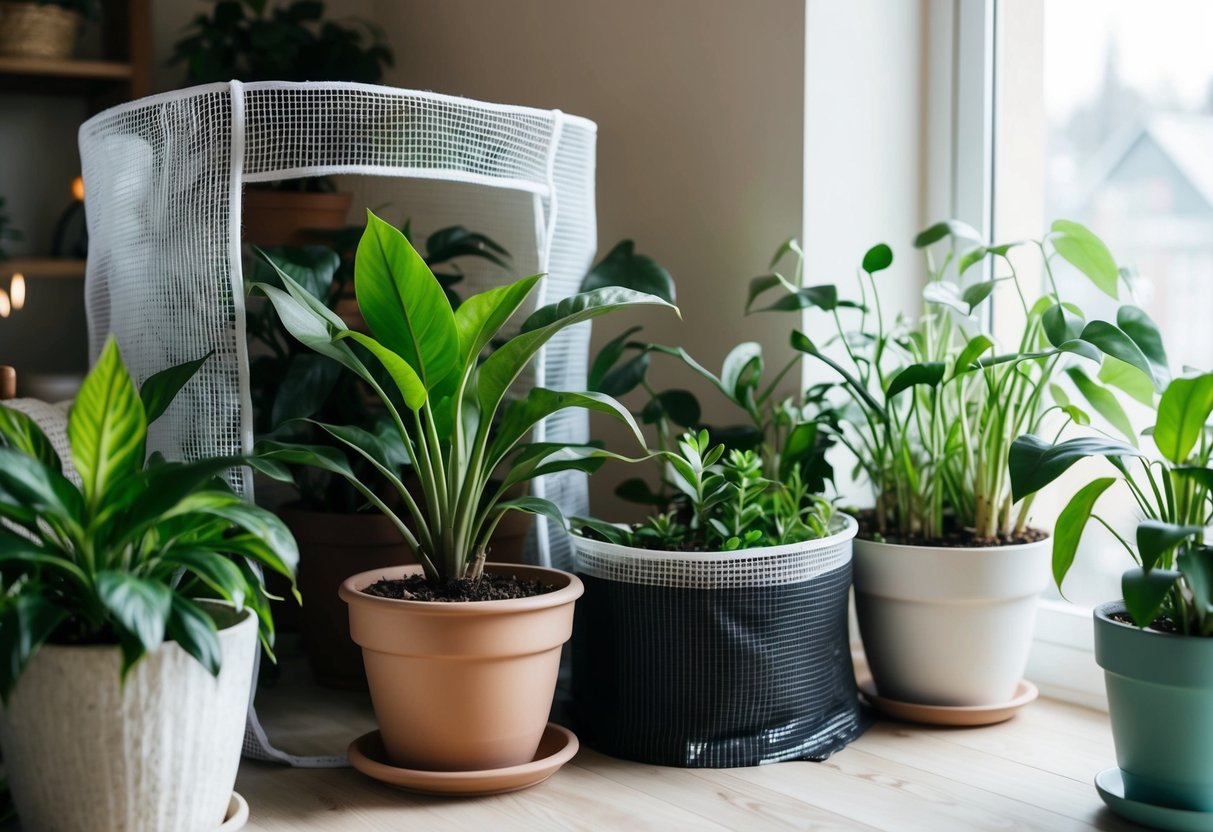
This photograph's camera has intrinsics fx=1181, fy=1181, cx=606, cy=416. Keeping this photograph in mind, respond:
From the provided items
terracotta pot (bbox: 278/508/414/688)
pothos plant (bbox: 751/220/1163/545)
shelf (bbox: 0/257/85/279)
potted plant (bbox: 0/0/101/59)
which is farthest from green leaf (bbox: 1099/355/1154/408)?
potted plant (bbox: 0/0/101/59)

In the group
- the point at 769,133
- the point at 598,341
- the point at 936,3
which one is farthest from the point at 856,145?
the point at 598,341

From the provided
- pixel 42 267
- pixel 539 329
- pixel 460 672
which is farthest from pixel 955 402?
pixel 42 267

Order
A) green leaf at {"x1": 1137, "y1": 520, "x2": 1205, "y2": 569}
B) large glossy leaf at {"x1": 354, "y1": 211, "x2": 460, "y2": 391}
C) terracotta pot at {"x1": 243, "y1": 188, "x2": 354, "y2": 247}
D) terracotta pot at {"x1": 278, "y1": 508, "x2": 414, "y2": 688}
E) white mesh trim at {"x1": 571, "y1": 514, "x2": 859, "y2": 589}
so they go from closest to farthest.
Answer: green leaf at {"x1": 1137, "y1": 520, "x2": 1205, "y2": 569} < large glossy leaf at {"x1": 354, "y1": 211, "x2": 460, "y2": 391} < white mesh trim at {"x1": 571, "y1": 514, "x2": 859, "y2": 589} < terracotta pot at {"x1": 278, "y1": 508, "x2": 414, "y2": 688} < terracotta pot at {"x1": 243, "y1": 188, "x2": 354, "y2": 247}

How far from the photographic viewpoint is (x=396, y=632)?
1223mm

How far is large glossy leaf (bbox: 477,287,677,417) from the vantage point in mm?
1226

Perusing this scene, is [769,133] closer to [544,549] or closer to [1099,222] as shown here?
[1099,222]

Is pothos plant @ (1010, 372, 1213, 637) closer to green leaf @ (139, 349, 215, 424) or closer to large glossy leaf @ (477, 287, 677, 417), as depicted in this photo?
large glossy leaf @ (477, 287, 677, 417)

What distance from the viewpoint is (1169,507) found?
3.95ft

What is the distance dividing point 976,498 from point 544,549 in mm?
564

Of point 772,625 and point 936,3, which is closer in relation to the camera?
point 772,625

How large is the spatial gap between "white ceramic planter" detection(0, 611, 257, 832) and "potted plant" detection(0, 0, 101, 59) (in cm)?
151

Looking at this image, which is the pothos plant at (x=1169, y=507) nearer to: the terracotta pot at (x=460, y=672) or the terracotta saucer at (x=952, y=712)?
the terracotta saucer at (x=952, y=712)

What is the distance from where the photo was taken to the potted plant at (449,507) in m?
1.21

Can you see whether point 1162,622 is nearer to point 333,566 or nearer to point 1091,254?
point 1091,254
